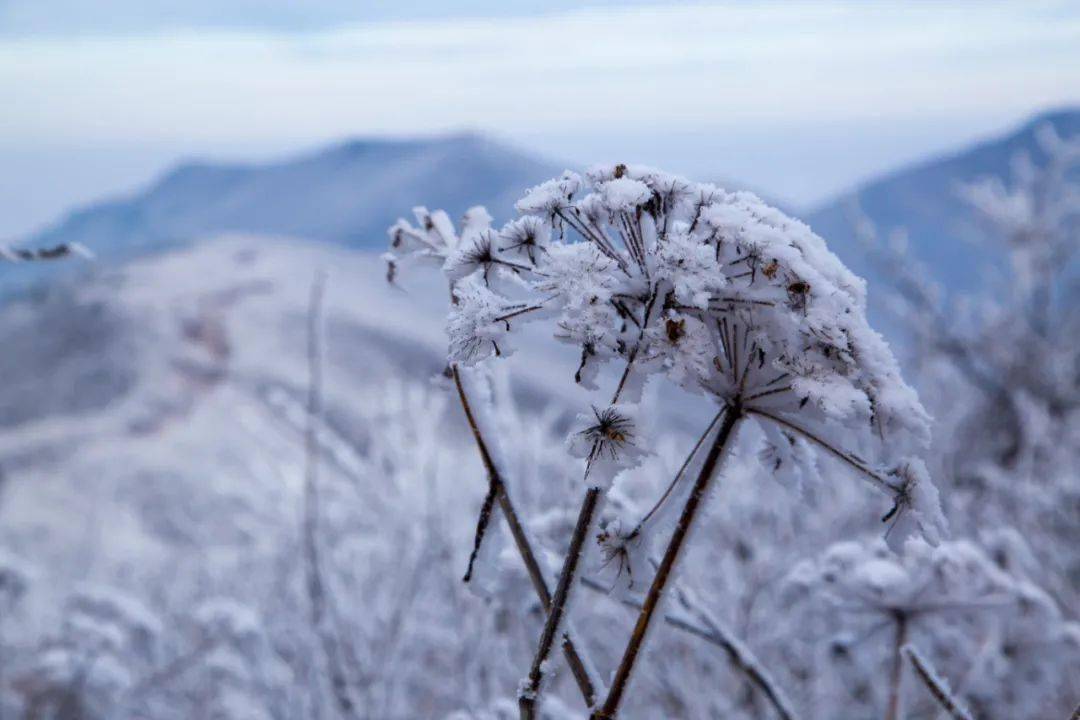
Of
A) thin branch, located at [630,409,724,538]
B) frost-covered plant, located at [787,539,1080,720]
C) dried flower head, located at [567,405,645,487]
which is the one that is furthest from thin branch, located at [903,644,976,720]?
dried flower head, located at [567,405,645,487]

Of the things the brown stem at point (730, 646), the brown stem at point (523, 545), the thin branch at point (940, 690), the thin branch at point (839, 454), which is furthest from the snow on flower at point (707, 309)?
the brown stem at point (730, 646)

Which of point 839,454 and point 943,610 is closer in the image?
point 839,454

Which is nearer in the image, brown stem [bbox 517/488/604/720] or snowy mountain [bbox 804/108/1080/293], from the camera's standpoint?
brown stem [bbox 517/488/604/720]

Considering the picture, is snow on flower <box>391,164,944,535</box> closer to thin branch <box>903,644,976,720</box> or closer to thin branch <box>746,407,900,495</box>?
thin branch <box>746,407,900,495</box>

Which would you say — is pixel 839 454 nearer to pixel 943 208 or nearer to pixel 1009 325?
pixel 1009 325

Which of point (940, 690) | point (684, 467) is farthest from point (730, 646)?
point (684, 467)

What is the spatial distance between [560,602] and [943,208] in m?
21.5

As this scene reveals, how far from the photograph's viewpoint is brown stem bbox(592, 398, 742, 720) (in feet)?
2.51

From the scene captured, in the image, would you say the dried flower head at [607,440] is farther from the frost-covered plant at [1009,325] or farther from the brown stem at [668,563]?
the frost-covered plant at [1009,325]

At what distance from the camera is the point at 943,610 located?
5.61 feet

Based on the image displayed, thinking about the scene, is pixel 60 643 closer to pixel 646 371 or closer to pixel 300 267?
pixel 646 371

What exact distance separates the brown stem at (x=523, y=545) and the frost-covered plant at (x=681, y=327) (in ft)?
0.22

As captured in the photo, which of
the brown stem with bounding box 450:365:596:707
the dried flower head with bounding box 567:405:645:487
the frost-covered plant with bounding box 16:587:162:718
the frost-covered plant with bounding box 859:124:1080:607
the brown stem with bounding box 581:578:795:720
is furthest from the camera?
the frost-covered plant with bounding box 859:124:1080:607

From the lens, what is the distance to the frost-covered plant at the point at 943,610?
1.64 m
